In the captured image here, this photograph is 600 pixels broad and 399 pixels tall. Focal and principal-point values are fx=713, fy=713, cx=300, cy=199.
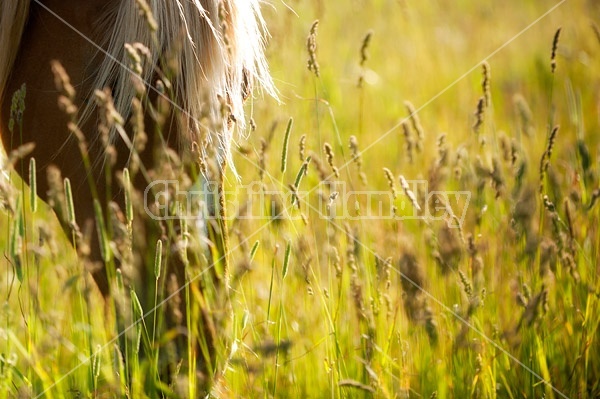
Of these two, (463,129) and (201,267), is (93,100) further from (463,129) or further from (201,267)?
(463,129)

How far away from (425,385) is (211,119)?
33.6 inches

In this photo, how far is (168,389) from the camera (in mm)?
1413

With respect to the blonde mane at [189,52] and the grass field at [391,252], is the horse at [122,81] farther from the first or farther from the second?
the grass field at [391,252]

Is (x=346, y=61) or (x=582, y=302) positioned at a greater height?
(x=346, y=61)

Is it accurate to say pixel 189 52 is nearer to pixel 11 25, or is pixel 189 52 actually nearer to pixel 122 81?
pixel 122 81

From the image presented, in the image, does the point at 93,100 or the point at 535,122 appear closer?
the point at 93,100

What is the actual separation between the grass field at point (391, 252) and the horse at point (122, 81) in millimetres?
115

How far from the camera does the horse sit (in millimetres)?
1416

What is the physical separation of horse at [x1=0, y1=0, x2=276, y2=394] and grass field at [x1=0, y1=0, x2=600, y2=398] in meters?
0.12

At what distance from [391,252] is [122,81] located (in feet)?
4.01

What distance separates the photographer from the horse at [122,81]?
4.65 feet

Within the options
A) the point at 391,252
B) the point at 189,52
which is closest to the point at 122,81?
the point at 189,52

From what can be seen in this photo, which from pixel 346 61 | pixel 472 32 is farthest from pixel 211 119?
pixel 472 32

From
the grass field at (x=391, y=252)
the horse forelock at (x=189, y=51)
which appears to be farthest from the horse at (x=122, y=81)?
the grass field at (x=391, y=252)
